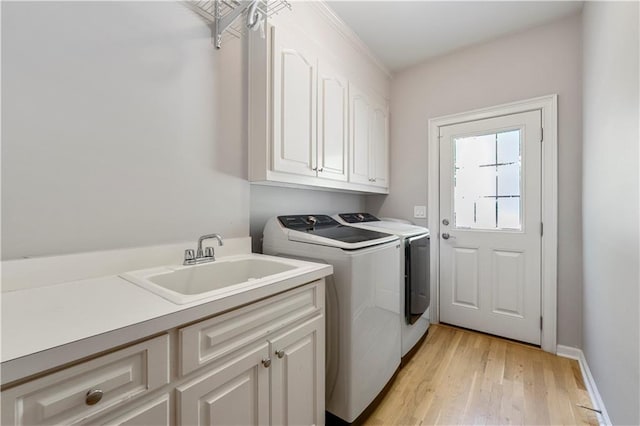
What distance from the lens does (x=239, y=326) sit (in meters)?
0.91

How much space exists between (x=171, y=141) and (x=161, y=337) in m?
0.95

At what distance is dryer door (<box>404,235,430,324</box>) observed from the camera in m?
1.94

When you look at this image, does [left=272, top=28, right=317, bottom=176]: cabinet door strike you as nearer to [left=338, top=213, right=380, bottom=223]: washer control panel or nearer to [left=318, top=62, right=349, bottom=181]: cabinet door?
[left=318, top=62, right=349, bottom=181]: cabinet door

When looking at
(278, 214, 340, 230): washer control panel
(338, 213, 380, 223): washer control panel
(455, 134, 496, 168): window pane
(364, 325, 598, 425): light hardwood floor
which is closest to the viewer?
(364, 325, 598, 425): light hardwood floor

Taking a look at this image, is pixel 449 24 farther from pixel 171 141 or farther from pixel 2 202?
pixel 2 202

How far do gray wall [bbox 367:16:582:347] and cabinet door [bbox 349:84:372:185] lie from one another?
22.3 inches

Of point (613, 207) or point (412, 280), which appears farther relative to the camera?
point (412, 280)

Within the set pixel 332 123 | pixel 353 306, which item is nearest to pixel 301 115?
pixel 332 123

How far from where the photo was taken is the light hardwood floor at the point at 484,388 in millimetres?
1495

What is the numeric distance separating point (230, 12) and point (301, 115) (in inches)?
24.7

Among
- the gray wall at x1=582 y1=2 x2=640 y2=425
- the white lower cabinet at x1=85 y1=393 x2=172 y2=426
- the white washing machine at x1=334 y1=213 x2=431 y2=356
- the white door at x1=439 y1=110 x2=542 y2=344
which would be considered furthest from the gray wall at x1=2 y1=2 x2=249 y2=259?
the white door at x1=439 y1=110 x2=542 y2=344

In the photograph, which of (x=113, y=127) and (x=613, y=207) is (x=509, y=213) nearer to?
(x=613, y=207)

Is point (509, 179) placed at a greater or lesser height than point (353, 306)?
greater

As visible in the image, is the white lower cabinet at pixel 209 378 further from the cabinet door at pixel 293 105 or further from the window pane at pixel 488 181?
the window pane at pixel 488 181
